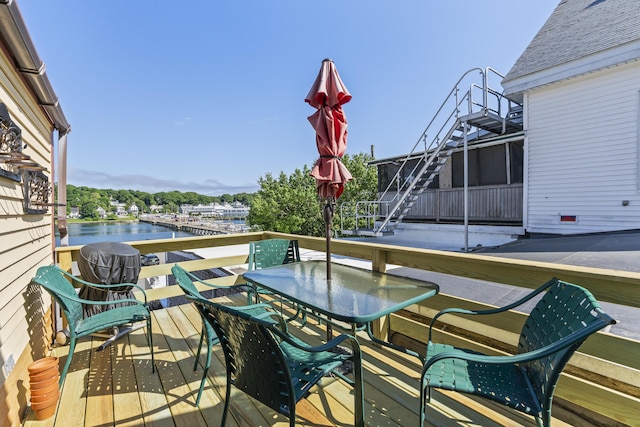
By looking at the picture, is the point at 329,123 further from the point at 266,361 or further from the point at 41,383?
the point at 41,383

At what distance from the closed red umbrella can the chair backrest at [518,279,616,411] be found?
1.45 metres

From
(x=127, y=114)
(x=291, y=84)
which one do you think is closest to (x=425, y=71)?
(x=291, y=84)

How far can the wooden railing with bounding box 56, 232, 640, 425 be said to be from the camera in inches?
62.2

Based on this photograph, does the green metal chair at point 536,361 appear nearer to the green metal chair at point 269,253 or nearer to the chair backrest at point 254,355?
the chair backrest at point 254,355

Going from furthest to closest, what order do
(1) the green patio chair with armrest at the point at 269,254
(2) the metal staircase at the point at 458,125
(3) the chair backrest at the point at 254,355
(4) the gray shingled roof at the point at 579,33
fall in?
(2) the metal staircase at the point at 458,125 → (4) the gray shingled roof at the point at 579,33 → (1) the green patio chair with armrest at the point at 269,254 → (3) the chair backrest at the point at 254,355

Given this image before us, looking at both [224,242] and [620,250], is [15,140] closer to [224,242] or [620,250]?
[224,242]

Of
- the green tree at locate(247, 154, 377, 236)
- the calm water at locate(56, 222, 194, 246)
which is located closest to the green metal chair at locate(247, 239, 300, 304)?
the green tree at locate(247, 154, 377, 236)

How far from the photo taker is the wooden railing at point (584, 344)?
5.19 feet

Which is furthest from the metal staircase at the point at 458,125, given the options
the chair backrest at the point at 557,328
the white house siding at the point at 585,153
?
the chair backrest at the point at 557,328

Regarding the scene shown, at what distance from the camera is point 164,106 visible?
24.0m

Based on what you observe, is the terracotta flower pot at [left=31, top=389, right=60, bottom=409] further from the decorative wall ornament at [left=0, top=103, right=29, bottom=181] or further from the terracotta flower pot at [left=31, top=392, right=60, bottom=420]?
the decorative wall ornament at [left=0, top=103, right=29, bottom=181]

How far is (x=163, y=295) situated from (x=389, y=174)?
10.4 meters

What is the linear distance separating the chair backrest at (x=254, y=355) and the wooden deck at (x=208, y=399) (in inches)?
23.0

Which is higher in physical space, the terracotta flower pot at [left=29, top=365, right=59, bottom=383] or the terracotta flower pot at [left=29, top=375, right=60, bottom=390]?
the terracotta flower pot at [left=29, top=365, right=59, bottom=383]
